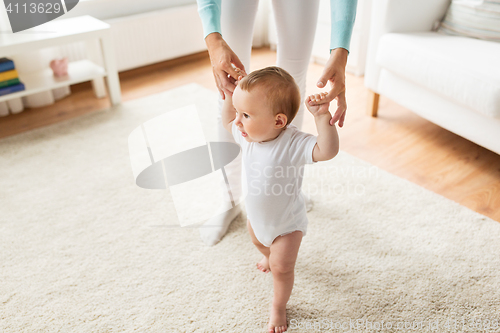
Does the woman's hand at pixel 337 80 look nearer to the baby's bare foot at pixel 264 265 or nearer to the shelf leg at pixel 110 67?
the baby's bare foot at pixel 264 265

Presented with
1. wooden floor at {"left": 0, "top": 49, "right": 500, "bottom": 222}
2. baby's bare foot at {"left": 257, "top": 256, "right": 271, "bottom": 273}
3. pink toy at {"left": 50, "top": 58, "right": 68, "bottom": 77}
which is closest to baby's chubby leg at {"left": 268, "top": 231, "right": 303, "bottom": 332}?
baby's bare foot at {"left": 257, "top": 256, "right": 271, "bottom": 273}

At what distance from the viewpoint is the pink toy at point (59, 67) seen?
214 cm

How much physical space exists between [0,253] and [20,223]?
0.15 meters

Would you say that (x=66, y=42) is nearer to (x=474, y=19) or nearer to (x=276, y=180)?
(x=276, y=180)

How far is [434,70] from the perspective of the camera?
161 centimetres

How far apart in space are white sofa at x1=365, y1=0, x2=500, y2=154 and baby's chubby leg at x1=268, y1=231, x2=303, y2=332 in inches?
38.5

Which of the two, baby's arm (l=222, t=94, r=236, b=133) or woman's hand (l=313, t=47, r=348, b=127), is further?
baby's arm (l=222, t=94, r=236, b=133)

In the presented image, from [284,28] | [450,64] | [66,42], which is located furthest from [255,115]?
[66,42]

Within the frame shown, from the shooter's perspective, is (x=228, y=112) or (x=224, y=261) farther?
(x=224, y=261)

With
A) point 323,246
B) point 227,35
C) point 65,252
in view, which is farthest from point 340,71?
point 65,252

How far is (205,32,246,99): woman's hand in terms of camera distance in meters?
0.87

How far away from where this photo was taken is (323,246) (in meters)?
1.27

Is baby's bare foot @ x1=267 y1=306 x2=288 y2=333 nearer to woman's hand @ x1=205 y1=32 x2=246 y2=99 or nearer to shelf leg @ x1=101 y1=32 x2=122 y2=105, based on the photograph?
woman's hand @ x1=205 y1=32 x2=246 y2=99

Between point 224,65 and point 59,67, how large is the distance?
161 centimetres
